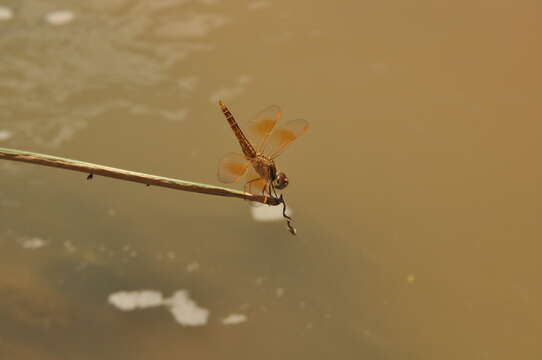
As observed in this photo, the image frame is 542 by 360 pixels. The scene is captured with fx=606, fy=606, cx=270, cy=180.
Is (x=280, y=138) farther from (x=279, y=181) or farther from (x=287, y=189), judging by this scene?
(x=287, y=189)

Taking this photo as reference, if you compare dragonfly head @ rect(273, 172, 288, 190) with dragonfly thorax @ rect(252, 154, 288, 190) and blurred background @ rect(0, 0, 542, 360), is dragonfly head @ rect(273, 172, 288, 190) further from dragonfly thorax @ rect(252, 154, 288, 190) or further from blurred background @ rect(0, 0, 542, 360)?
blurred background @ rect(0, 0, 542, 360)

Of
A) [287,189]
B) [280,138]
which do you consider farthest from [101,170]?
[287,189]

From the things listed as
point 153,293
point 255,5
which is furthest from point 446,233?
point 255,5

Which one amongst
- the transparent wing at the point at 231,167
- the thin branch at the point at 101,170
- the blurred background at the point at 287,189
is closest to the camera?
the thin branch at the point at 101,170

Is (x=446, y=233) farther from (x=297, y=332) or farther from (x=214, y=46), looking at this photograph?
(x=214, y=46)

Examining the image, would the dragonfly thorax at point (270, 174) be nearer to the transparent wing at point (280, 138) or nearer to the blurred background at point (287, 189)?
the transparent wing at point (280, 138)

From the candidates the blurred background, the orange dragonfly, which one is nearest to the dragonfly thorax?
the orange dragonfly

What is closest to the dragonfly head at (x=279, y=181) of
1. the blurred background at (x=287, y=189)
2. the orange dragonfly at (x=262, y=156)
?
the orange dragonfly at (x=262, y=156)
